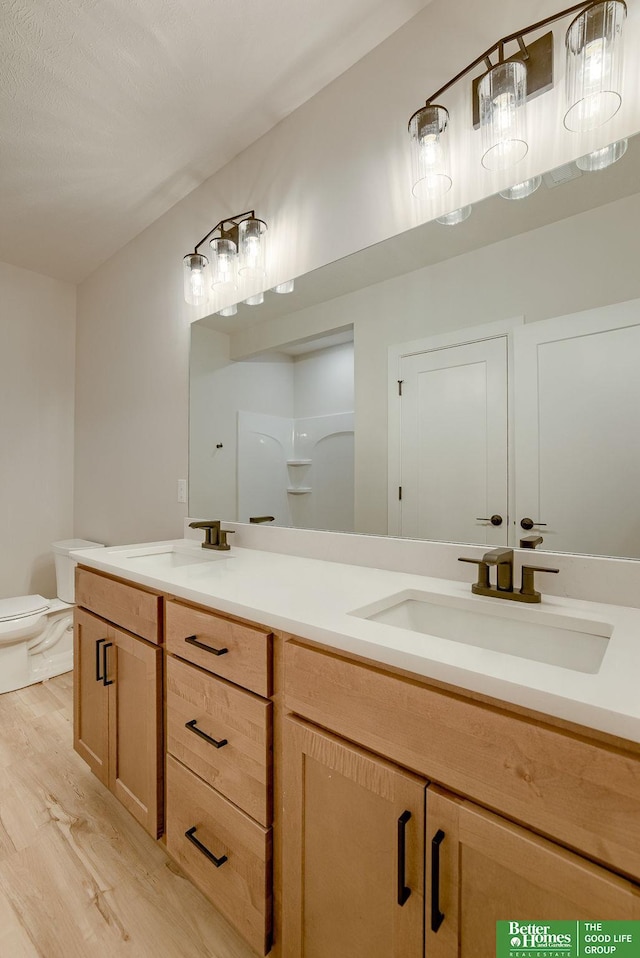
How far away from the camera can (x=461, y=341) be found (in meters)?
→ 1.26

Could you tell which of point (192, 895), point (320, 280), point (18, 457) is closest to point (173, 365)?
point (320, 280)

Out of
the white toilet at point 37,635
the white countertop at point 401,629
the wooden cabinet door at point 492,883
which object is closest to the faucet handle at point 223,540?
the white countertop at point 401,629

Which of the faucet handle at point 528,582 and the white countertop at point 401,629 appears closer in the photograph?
the white countertop at point 401,629

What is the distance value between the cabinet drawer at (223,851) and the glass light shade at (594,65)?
178 centimetres

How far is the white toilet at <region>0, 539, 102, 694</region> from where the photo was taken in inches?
91.9

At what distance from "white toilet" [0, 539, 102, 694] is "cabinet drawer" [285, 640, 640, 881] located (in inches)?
79.5

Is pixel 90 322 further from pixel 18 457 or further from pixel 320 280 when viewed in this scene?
pixel 320 280

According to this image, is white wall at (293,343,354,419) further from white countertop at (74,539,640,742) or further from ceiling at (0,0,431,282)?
ceiling at (0,0,431,282)

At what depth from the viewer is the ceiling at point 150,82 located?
1358 mm

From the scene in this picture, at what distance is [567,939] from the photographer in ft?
1.81

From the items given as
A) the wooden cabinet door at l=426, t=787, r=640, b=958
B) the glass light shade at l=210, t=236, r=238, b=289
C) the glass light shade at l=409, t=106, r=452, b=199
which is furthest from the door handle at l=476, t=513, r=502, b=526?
the glass light shade at l=210, t=236, r=238, b=289

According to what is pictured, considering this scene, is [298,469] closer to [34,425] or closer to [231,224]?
[231,224]

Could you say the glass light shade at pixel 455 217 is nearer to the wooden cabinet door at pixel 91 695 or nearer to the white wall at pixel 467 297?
the white wall at pixel 467 297

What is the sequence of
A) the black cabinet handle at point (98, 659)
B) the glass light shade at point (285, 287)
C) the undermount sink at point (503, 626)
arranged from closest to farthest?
the undermount sink at point (503, 626)
the black cabinet handle at point (98, 659)
the glass light shade at point (285, 287)
